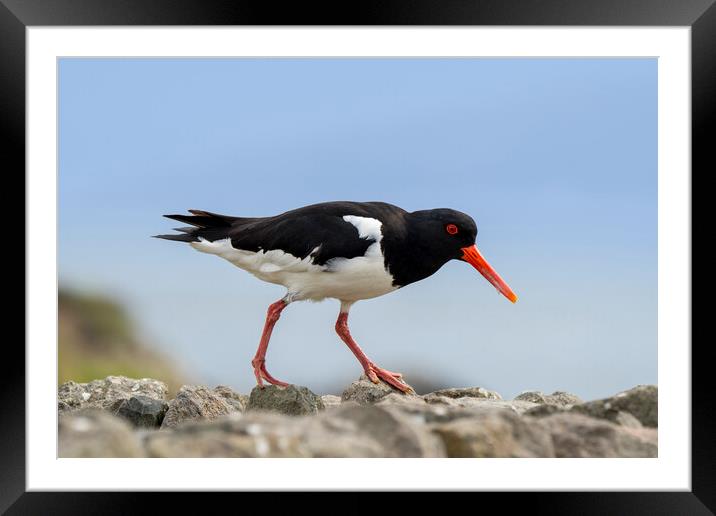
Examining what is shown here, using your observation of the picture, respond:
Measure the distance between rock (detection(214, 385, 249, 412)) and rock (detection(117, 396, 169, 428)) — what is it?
3.19ft

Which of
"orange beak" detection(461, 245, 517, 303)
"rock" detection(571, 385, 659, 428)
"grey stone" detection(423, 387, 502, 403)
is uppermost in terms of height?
"orange beak" detection(461, 245, 517, 303)

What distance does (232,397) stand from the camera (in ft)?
28.0

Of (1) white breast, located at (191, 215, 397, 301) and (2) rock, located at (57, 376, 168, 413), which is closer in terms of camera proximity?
(1) white breast, located at (191, 215, 397, 301)

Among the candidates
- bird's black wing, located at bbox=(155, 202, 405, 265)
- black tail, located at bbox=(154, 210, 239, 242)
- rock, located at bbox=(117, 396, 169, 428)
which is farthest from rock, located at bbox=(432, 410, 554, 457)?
black tail, located at bbox=(154, 210, 239, 242)

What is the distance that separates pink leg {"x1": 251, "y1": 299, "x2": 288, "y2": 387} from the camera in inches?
298

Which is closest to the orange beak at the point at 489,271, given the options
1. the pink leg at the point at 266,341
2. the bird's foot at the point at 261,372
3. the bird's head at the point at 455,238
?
the bird's head at the point at 455,238

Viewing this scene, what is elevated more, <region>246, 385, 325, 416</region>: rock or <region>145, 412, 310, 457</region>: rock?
<region>145, 412, 310, 457</region>: rock

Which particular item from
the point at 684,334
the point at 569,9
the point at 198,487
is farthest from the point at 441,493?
the point at 569,9

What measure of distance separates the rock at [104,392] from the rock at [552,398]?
383cm

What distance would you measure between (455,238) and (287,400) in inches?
87.2

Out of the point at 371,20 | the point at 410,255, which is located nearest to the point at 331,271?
the point at 410,255

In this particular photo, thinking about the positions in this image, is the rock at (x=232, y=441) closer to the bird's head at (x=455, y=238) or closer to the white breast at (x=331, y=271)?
the white breast at (x=331, y=271)

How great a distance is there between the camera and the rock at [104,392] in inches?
326

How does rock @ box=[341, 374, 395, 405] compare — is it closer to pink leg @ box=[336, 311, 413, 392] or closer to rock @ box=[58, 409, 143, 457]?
pink leg @ box=[336, 311, 413, 392]
